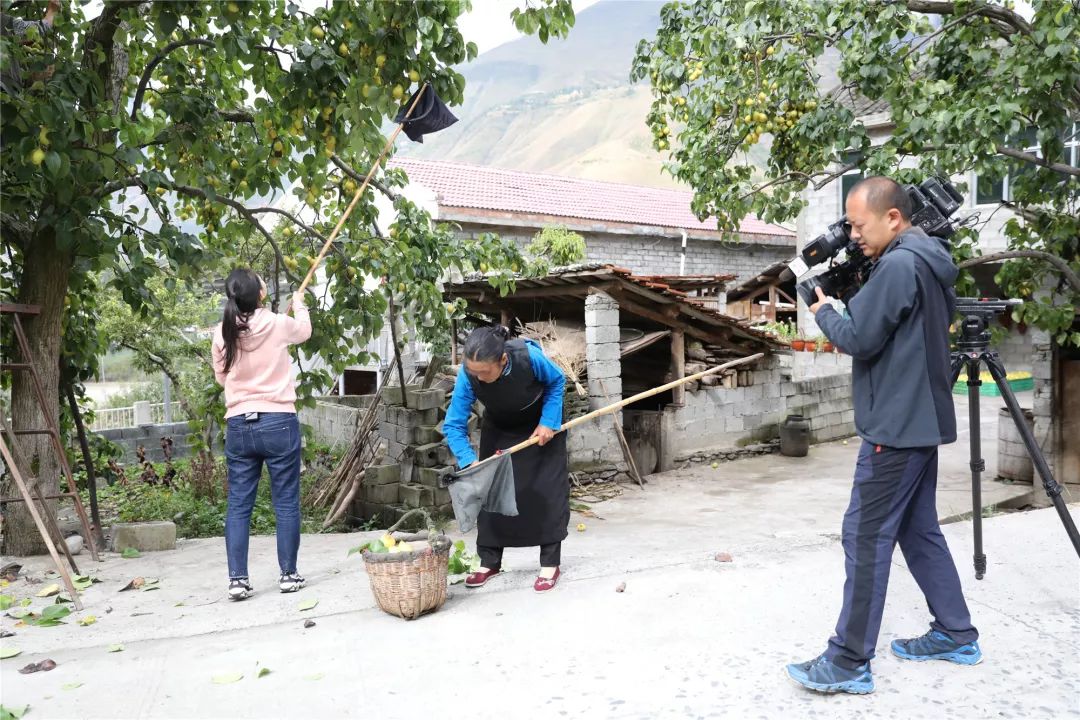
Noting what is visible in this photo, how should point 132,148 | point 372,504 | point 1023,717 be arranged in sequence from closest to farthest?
point 1023,717 → point 132,148 → point 372,504

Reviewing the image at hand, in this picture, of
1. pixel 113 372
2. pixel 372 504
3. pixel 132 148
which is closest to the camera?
pixel 132 148

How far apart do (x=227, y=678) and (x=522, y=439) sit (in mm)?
1743

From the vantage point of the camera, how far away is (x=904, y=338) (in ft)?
8.96

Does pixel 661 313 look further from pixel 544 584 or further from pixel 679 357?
pixel 544 584

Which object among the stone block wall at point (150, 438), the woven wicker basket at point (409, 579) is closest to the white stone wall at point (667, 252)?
the stone block wall at point (150, 438)

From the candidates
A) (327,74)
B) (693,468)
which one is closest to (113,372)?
(693,468)

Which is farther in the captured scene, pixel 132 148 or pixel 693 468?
pixel 693 468

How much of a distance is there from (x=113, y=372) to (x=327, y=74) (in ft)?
105

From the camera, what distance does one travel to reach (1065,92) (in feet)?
17.9

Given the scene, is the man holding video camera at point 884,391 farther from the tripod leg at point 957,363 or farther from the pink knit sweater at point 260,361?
the pink knit sweater at point 260,361

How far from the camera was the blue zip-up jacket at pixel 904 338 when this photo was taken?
105 inches

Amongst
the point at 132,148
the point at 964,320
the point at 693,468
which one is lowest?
the point at 693,468

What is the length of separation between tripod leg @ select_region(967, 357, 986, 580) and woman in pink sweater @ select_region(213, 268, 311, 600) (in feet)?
10.3

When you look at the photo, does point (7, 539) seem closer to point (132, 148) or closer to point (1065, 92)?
point (132, 148)
